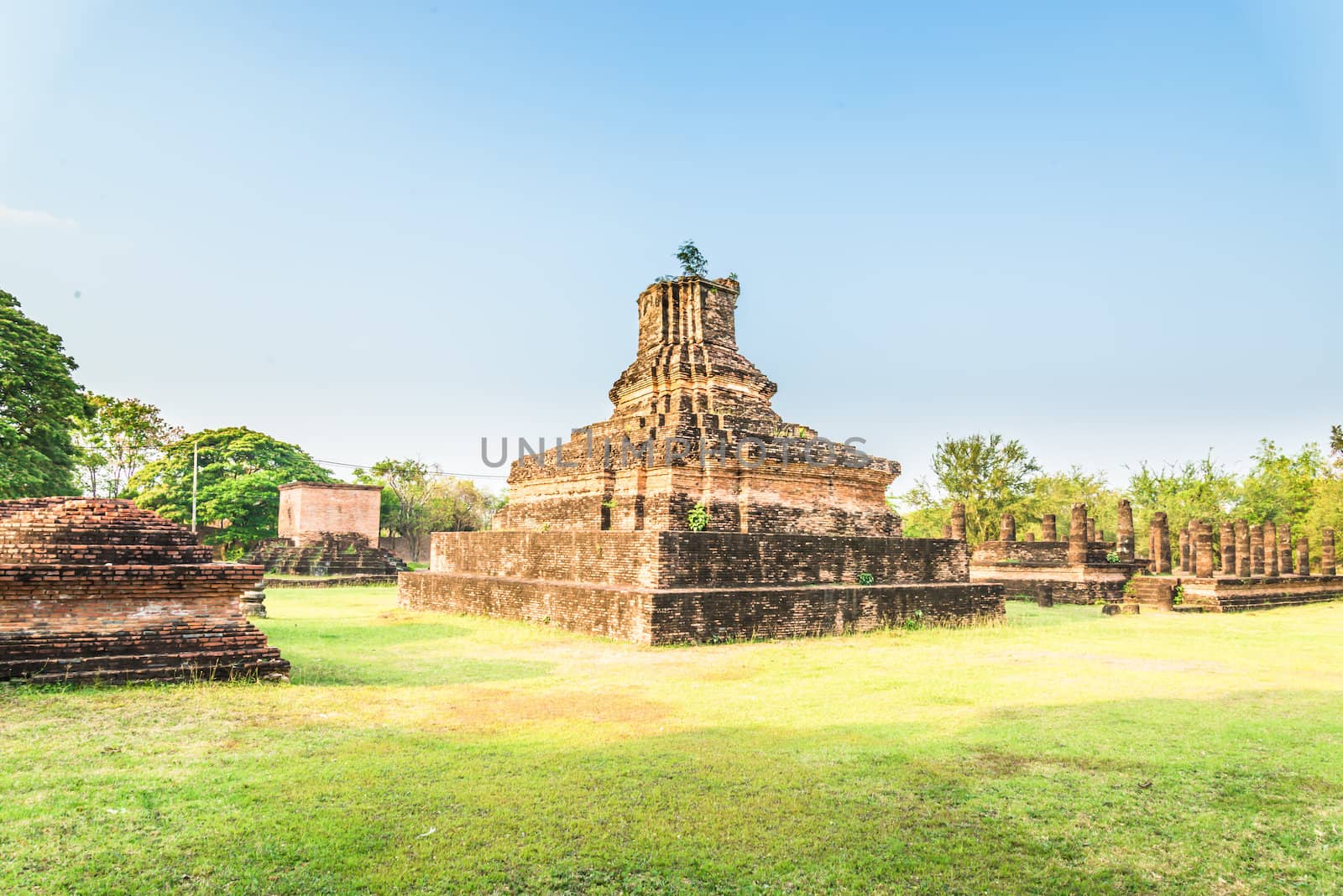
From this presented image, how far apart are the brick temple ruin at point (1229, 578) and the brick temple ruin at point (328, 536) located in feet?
77.0

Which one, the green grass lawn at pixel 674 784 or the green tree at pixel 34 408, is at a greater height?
the green tree at pixel 34 408

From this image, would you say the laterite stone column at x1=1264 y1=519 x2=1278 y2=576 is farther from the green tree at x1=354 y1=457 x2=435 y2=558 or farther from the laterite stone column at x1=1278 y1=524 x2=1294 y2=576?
the green tree at x1=354 y1=457 x2=435 y2=558

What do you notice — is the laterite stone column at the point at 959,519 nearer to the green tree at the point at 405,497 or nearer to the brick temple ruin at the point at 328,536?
the brick temple ruin at the point at 328,536

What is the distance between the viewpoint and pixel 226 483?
35.8m

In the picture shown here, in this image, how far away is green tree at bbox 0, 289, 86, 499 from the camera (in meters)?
18.8

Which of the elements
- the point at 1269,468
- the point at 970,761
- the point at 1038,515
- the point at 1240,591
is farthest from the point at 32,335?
the point at 1269,468

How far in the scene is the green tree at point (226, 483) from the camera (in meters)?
35.2

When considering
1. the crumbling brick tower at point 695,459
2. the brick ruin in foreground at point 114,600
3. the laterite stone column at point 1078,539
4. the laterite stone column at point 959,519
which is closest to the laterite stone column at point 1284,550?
the laterite stone column at point 1078,539

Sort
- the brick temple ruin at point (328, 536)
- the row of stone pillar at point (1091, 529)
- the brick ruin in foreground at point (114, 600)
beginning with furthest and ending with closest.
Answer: the brick temple ruin at point (328, 536)
the row of stone pillar at point (1091, 529)
the brick ruin in foreground at point (114, 600)

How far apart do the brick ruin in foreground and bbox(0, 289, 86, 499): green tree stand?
48.1 ft

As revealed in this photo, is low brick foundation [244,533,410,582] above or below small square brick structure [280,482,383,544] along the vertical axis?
below

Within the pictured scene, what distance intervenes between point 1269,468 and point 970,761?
1860 inches

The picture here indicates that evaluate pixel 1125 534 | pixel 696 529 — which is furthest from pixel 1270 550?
pixel 696 529

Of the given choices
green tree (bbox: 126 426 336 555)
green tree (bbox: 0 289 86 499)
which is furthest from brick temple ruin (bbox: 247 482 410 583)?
green tree (bbox: 0 289 86 499)
